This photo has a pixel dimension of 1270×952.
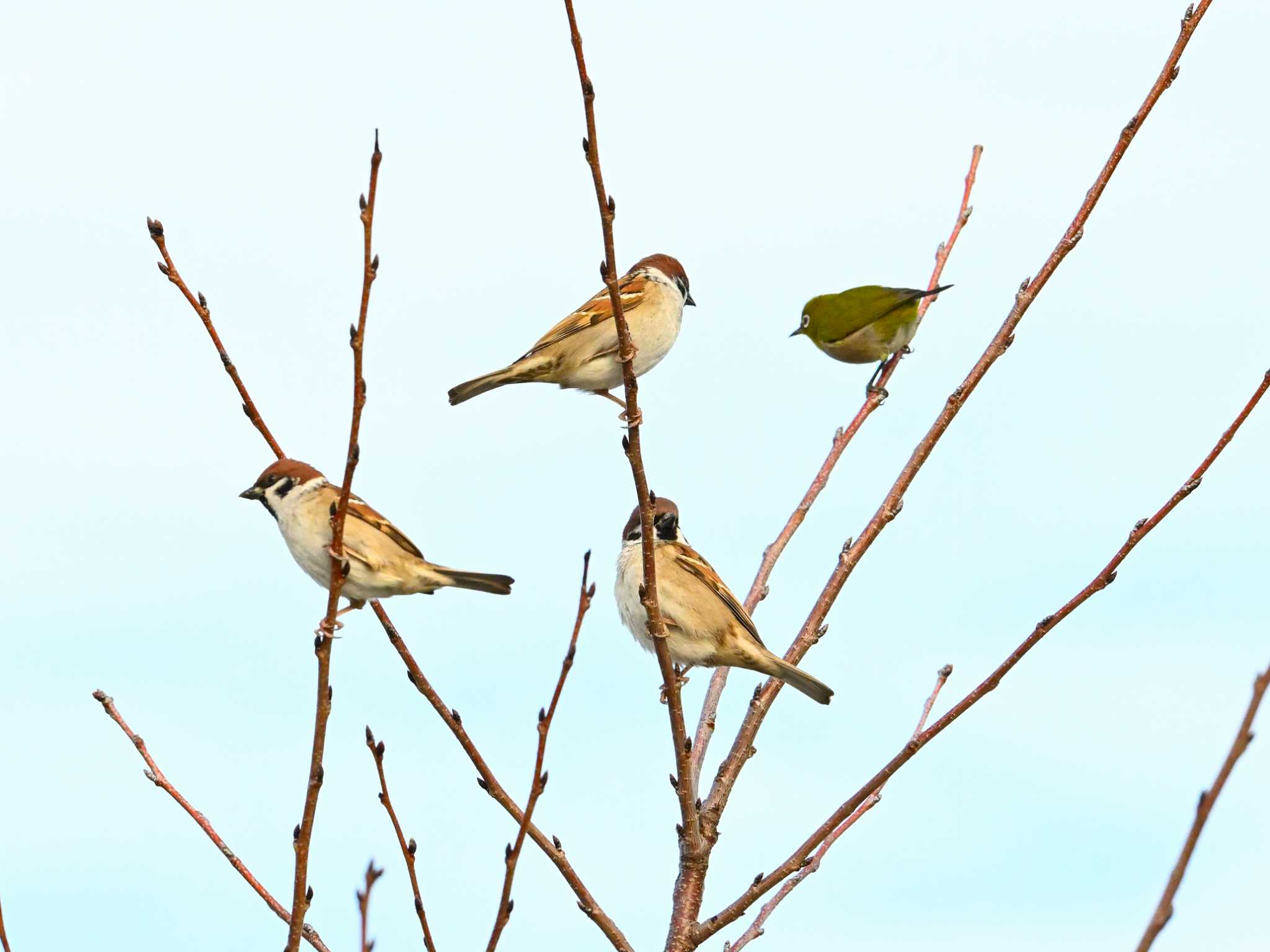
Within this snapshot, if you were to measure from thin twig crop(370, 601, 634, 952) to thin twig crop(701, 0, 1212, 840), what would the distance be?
58 cm

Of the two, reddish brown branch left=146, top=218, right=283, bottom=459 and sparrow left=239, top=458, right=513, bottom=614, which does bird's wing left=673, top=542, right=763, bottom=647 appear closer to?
sparrow left=239, top=458, right=513, bottom=614

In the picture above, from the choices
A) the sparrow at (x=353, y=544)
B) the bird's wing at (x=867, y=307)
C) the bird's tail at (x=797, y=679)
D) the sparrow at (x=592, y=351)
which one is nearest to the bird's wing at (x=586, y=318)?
the sparrow at (x=592, y=351)

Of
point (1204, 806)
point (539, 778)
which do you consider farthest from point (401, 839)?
point (1204, 806)

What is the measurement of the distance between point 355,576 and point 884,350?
6.11m

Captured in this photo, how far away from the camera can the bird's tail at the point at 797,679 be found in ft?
18.5

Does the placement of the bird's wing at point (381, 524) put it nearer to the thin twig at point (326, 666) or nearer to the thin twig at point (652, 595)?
the thin twig at point (652, 595)

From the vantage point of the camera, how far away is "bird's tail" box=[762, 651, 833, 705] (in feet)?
18.5

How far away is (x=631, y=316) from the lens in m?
7.21

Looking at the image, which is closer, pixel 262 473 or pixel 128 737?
pixel 128 737

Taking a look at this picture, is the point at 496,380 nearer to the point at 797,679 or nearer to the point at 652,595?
the point at 797,679

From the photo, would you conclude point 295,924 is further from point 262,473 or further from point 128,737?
point 262,473

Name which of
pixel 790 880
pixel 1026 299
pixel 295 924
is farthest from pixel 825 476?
pixel 295 924

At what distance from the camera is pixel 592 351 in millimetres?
6867

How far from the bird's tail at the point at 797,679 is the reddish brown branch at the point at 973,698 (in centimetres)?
120
